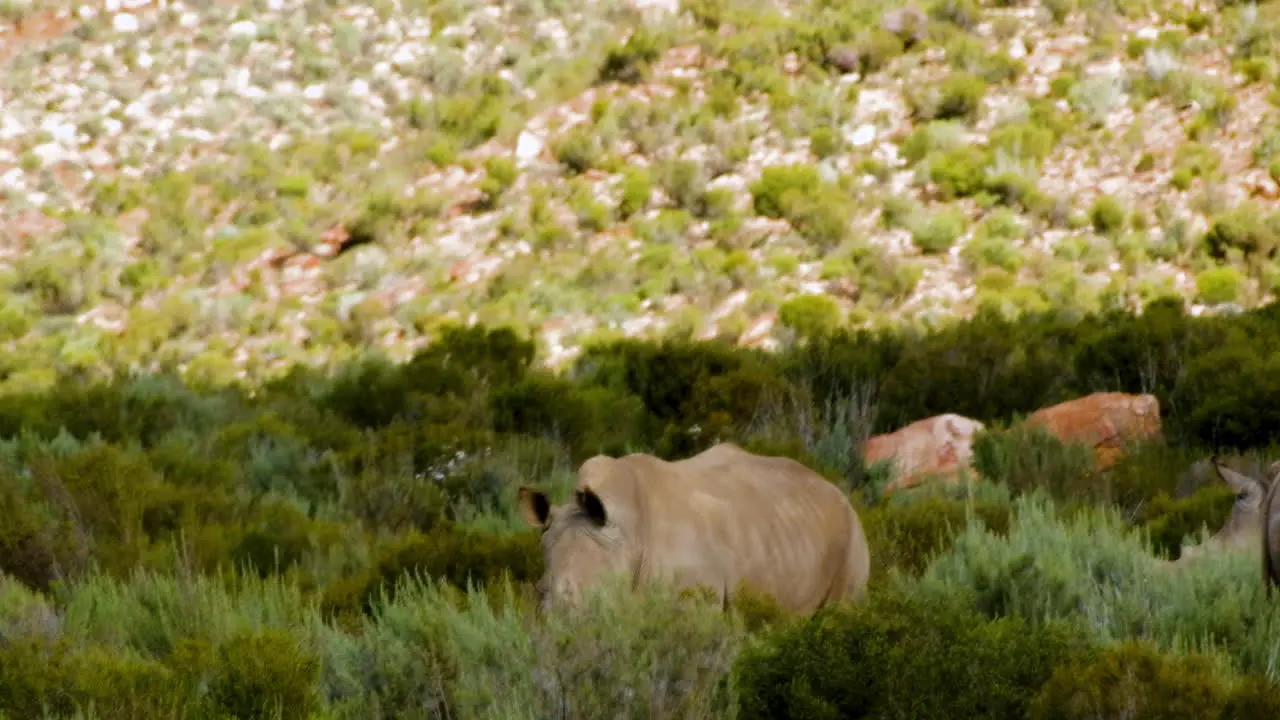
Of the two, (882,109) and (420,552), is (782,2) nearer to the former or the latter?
(882,109)

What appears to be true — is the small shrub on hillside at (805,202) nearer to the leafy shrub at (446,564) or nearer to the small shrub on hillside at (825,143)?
the small shrub on hillside at (825,143)

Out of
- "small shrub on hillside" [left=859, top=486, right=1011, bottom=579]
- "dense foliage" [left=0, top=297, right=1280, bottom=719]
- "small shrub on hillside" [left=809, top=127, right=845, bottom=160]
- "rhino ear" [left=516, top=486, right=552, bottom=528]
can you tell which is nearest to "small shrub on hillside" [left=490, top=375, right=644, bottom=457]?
"dense foliage" [left=0, top=297, right=1280, bottom=719]

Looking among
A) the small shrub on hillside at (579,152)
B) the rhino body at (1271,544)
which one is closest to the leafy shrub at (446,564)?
the rhino body at (1271,544)

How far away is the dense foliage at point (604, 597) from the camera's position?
475 cm

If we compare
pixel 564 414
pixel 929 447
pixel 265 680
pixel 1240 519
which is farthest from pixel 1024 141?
pixel 265 680

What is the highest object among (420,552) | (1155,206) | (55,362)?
(420,552)

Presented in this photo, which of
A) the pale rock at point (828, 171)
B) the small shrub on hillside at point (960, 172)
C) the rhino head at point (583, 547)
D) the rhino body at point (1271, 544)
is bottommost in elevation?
the pale rock at point (828, 171)

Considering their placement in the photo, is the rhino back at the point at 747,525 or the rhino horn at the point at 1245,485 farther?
the rhino horn at the point at 1245,485

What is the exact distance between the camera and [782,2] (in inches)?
1219

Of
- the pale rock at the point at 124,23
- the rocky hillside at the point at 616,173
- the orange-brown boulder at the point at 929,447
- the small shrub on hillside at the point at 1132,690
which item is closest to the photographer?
the small shrub on hillside at the point at 1132,690

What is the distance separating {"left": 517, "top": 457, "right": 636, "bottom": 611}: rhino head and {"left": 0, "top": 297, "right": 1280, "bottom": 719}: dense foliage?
16cm

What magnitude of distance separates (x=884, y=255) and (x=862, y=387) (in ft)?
32.0

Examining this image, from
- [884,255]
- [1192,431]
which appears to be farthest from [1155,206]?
[1192,431]

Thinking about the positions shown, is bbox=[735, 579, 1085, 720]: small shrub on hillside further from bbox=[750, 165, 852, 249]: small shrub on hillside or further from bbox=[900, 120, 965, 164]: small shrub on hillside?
bbox=[900, 120, 965, 164]: small shrub on hillside
